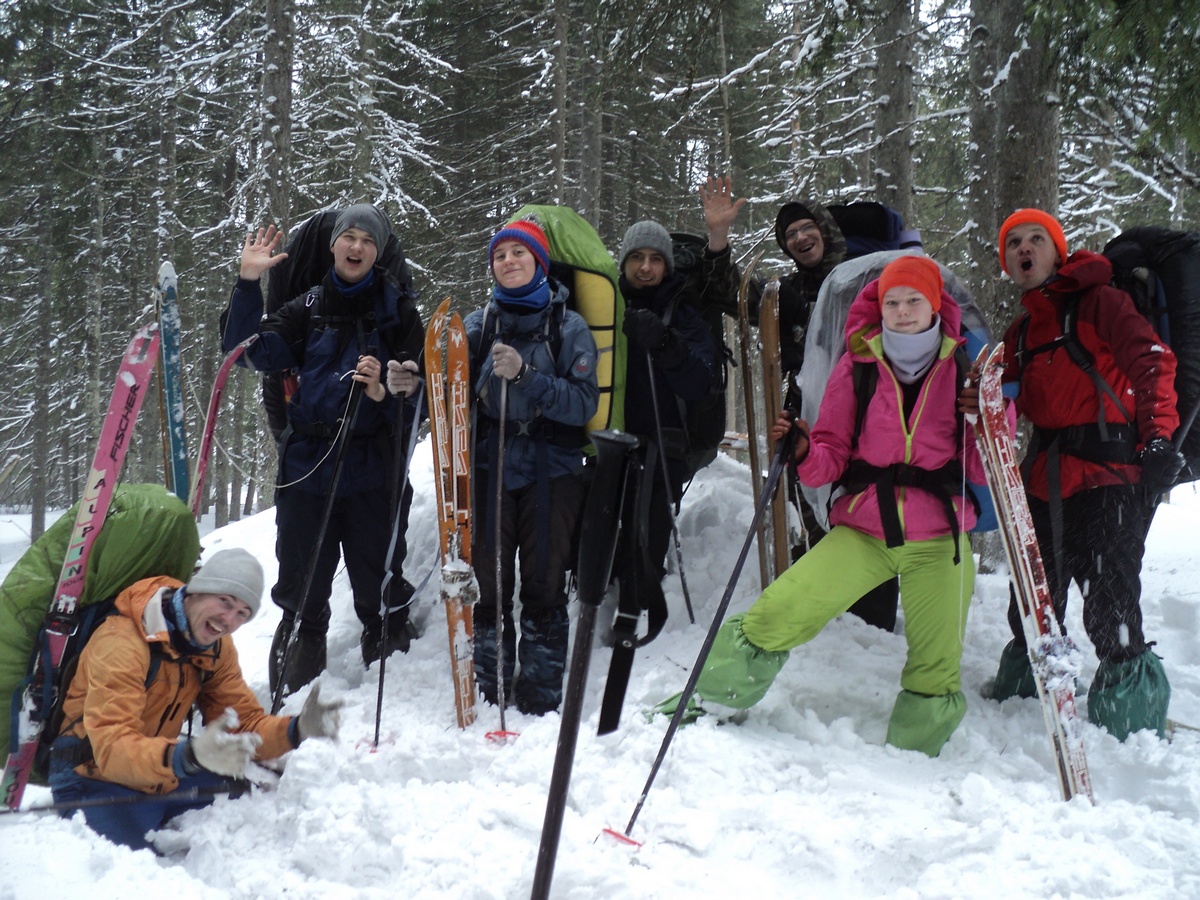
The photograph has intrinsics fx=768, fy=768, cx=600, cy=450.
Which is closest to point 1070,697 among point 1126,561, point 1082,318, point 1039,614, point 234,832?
point 1039,614

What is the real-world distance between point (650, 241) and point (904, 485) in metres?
2.05

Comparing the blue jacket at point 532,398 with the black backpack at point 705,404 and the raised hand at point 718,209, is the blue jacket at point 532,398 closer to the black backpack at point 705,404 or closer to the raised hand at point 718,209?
the black backpack at point 705,404

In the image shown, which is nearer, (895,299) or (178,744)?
(178,744)

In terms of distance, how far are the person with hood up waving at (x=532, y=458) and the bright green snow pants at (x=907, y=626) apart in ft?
3.01

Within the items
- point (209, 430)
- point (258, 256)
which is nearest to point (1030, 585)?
point (258, 256)

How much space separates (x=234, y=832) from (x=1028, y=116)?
6.04 metres

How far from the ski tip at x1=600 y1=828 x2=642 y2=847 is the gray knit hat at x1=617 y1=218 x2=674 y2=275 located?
307 centimetres

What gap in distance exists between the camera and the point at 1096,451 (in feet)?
11.6

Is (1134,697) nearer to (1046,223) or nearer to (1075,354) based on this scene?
(1075,354)

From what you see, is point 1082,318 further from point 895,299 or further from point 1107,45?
point 1107,45

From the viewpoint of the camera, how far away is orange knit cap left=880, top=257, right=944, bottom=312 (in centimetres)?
342

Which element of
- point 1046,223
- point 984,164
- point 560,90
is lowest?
point 1046,223

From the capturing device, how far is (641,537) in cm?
227

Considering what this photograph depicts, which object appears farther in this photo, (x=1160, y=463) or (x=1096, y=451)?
(x=1096, y=451)
